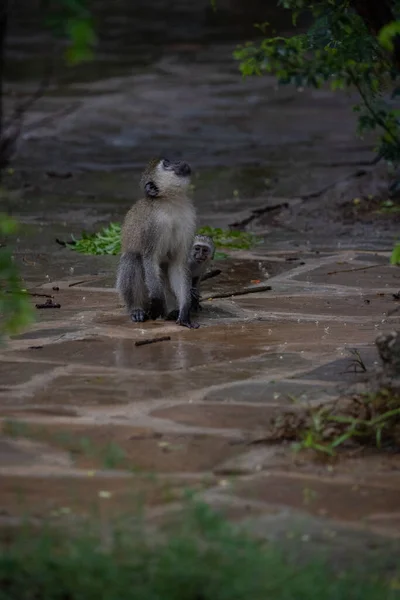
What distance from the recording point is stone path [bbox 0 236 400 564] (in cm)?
485

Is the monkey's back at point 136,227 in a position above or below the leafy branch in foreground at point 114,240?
above

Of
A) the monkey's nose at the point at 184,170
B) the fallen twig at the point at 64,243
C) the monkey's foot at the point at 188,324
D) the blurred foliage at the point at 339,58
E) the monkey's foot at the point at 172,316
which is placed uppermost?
the blurred foliage at the point at 339,58

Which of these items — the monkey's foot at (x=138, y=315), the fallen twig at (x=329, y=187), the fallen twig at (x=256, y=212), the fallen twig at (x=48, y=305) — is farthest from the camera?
the fallen twig at (x=329, y=187)

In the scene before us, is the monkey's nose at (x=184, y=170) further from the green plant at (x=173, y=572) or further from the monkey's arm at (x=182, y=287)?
the green plant at (x=173, y=572)

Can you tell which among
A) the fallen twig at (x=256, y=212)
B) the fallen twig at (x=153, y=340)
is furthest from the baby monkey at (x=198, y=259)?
the fallen twig at (x=256, y=212)

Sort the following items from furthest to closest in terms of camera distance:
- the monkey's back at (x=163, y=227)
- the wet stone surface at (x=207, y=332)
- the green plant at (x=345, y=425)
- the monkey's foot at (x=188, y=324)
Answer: the monkey's back at (x=163, y=227) → the monkey's foot at (x=188, y=324) → the green plant at (x=345, y=425) → the wet stone surface at (x=207, y=332)

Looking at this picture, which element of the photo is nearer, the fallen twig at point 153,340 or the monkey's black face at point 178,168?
the fallen twig at point 153,340

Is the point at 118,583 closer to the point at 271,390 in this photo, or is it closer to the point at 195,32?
the point at 271,390

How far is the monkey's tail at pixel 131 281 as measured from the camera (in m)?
8.91

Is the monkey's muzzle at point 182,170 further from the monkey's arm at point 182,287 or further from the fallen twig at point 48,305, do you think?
the fallen twig at point 48,305

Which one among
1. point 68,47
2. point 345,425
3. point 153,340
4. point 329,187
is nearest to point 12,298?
point 68,47

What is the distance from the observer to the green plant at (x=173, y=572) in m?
3.81

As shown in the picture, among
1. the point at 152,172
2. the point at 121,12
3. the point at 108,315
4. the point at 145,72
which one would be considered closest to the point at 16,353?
the point at 108,315

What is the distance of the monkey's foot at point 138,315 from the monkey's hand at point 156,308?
0.06 metres
